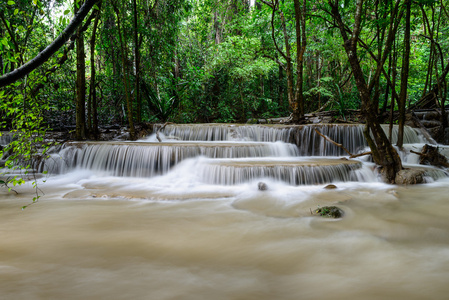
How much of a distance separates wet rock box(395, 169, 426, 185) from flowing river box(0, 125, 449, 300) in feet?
0.61

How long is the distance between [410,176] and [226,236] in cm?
421

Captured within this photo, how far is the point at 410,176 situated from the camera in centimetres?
495

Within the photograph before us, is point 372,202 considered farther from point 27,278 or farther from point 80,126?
point 80,126

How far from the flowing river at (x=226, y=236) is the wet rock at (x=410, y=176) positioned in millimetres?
186

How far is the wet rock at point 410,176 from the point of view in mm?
4926

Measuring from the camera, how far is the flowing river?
164 centimetres

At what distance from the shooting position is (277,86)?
51.1 feet

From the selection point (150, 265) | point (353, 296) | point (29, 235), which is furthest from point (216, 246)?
point (29, 235)

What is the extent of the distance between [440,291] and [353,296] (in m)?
0.57

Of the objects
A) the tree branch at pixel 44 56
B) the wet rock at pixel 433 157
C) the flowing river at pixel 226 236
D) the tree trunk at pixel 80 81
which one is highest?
the tree trunk at pixel 80 81

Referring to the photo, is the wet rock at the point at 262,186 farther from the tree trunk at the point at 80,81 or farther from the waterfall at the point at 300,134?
the tree trunk at the point at 80,81

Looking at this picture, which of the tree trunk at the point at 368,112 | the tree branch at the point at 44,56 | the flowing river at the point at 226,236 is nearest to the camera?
the tree branch at the point at 44,56

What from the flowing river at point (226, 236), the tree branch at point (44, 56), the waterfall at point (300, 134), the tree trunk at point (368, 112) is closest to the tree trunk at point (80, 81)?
the flowing river at point (226, 236)

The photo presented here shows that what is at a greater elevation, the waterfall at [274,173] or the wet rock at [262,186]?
the waterfall at [274,173]
